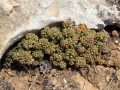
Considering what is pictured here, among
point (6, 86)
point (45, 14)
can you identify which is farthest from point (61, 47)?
point (6, 86)

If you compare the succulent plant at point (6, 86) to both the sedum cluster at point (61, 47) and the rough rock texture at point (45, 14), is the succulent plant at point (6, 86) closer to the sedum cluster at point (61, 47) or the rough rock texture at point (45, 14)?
the sedum cluster at point (61, 47)

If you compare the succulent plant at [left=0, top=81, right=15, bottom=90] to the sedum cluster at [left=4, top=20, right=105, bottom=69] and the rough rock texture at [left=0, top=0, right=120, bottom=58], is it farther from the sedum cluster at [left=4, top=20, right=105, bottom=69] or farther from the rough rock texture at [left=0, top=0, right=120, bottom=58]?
the rough rock texture at [left=0, top=0, right=120, bottom=58]

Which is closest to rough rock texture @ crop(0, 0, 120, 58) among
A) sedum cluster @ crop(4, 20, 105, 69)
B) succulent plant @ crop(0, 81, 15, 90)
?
sedum cluster @ crop(4, 20, 105, 69)

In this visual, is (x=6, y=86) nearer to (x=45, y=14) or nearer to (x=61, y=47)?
(x=61, y=47)

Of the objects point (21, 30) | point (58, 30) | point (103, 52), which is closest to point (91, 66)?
point (103, 52)

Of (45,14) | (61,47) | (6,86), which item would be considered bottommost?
(6,86)

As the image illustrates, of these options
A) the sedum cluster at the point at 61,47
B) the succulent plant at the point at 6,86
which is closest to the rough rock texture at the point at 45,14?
the sedum cluster at the point at 61,47
